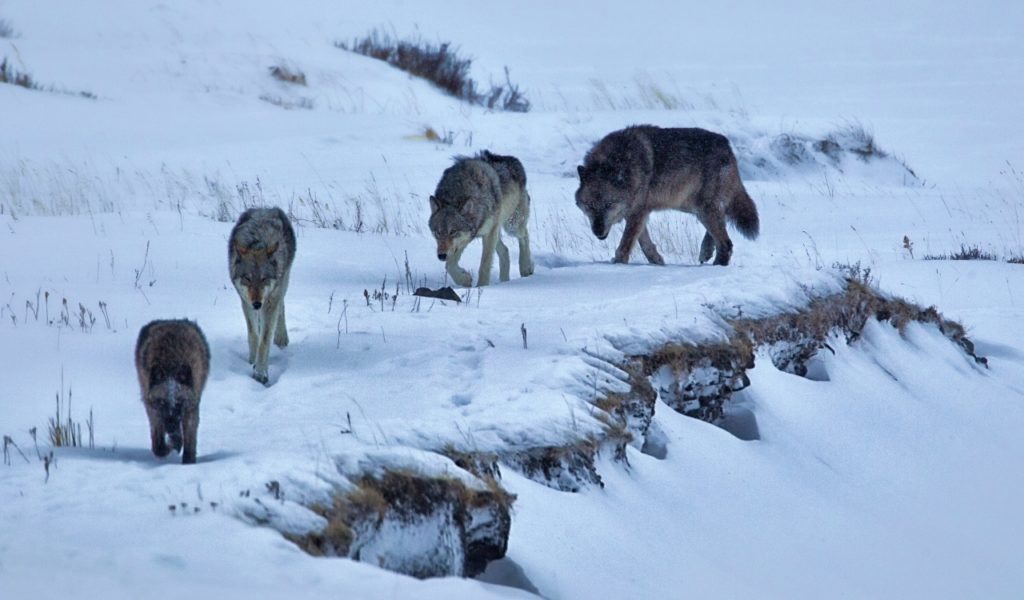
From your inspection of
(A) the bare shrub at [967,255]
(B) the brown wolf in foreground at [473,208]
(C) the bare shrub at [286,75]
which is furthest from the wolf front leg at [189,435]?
(C) the bare shrub at [286,75]

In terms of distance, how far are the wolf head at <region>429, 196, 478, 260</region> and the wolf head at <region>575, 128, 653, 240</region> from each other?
2010 mm

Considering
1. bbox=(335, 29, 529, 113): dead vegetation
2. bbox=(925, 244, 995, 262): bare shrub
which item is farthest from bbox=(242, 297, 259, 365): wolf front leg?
bbox=(335, 29, 529, 113): dead vegetation

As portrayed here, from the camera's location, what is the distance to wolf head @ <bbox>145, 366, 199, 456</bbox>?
204 inches

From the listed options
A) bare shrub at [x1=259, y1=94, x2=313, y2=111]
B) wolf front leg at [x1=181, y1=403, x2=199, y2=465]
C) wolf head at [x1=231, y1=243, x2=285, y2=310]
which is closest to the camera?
wolf front leg at [x1=181, y1=403, x2=199, y2=465]

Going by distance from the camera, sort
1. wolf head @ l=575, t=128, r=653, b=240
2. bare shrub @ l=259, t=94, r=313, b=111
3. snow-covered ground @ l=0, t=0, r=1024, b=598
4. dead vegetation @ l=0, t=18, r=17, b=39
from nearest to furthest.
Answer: snow-covered ground @ l=0, t=0, r=1024, b=598 < wolf head @ l=575, t=128, r=653, b=240 < bare shrub @ l=259, t=94, r=313, b=111 < dead vegetation @ l=0, t=18, r=17, b=39

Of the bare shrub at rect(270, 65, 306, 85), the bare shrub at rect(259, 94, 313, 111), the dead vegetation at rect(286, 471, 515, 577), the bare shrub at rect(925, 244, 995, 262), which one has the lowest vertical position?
the dead vegetation at rect(286, 471, 515, 577)

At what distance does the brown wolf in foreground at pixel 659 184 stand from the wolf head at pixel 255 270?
16.5 ft

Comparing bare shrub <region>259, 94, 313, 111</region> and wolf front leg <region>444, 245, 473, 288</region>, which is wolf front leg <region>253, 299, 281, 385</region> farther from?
bare shrub <region>259, 94, 313, 111</region>

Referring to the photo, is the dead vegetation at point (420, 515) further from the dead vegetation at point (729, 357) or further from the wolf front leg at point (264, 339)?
the wolf front leg at point (264, 339)

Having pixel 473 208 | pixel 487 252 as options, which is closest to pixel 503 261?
pixel 487 252

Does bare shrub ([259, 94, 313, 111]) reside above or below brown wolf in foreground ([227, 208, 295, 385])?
above

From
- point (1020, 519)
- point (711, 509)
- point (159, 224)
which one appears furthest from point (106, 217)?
point (1020, 519)

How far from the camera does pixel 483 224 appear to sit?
33.3 feet

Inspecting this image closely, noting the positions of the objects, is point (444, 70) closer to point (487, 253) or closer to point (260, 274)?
point (487, 253)
